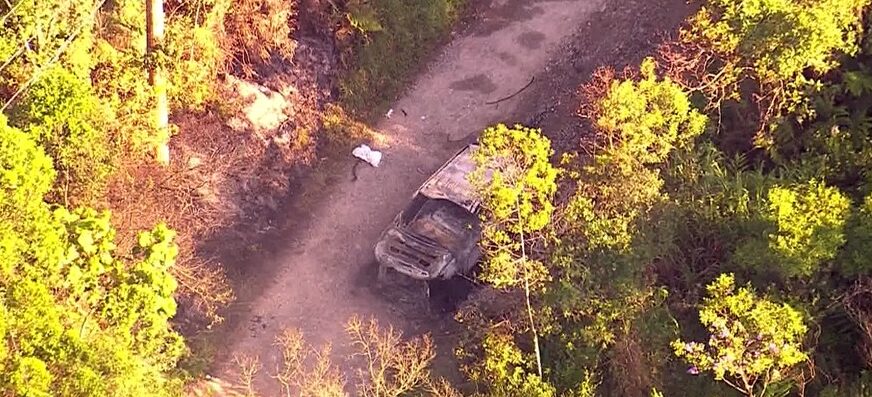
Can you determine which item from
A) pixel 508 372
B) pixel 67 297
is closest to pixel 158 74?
pixel 67 297

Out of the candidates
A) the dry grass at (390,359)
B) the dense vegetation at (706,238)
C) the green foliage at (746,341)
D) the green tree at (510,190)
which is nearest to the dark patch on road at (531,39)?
the dense vegetation at (706,238)

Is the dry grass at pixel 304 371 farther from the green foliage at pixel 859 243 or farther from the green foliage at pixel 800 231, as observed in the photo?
the green foliage at pixel 859 243

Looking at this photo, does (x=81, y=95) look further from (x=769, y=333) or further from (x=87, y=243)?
(x=769, y=333)

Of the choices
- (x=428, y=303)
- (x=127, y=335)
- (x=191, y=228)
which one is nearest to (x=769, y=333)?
(x=428, y=303)

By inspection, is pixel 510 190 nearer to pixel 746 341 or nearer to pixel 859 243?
pixel 746 341

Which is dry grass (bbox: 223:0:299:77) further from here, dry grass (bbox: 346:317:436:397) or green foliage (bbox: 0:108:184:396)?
green foliage (bbox: 0:108:184:396)
